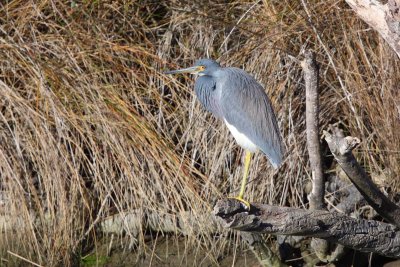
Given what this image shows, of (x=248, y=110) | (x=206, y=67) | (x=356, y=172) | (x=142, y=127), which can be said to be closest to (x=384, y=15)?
(x=356, y=172)

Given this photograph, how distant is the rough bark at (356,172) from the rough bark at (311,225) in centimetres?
8

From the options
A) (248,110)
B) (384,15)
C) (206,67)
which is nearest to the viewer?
(384,15)

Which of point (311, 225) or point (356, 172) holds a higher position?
point (356, 172)

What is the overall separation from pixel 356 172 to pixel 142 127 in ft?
4.24

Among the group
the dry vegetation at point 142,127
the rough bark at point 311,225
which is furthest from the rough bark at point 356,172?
the dry vegetation at point 142,127

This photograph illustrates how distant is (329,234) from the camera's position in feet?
10.6

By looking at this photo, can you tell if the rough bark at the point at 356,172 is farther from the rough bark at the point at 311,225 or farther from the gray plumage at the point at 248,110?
the gray plumage at the point at 248,110

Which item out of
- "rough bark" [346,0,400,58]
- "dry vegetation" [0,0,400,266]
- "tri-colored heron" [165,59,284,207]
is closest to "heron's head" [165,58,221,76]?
"tri-colored heron" [165,59,284,207]

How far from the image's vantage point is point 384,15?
2914 millimetres

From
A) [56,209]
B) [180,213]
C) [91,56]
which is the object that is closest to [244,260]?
[180,213]

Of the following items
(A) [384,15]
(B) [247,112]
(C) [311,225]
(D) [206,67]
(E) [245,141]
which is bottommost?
(C) [311,225]

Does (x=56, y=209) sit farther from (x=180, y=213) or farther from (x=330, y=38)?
(x=330, y=38)

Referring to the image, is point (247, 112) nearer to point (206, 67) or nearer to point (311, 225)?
point (206, 67)

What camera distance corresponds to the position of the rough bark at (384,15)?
290 centimetres
